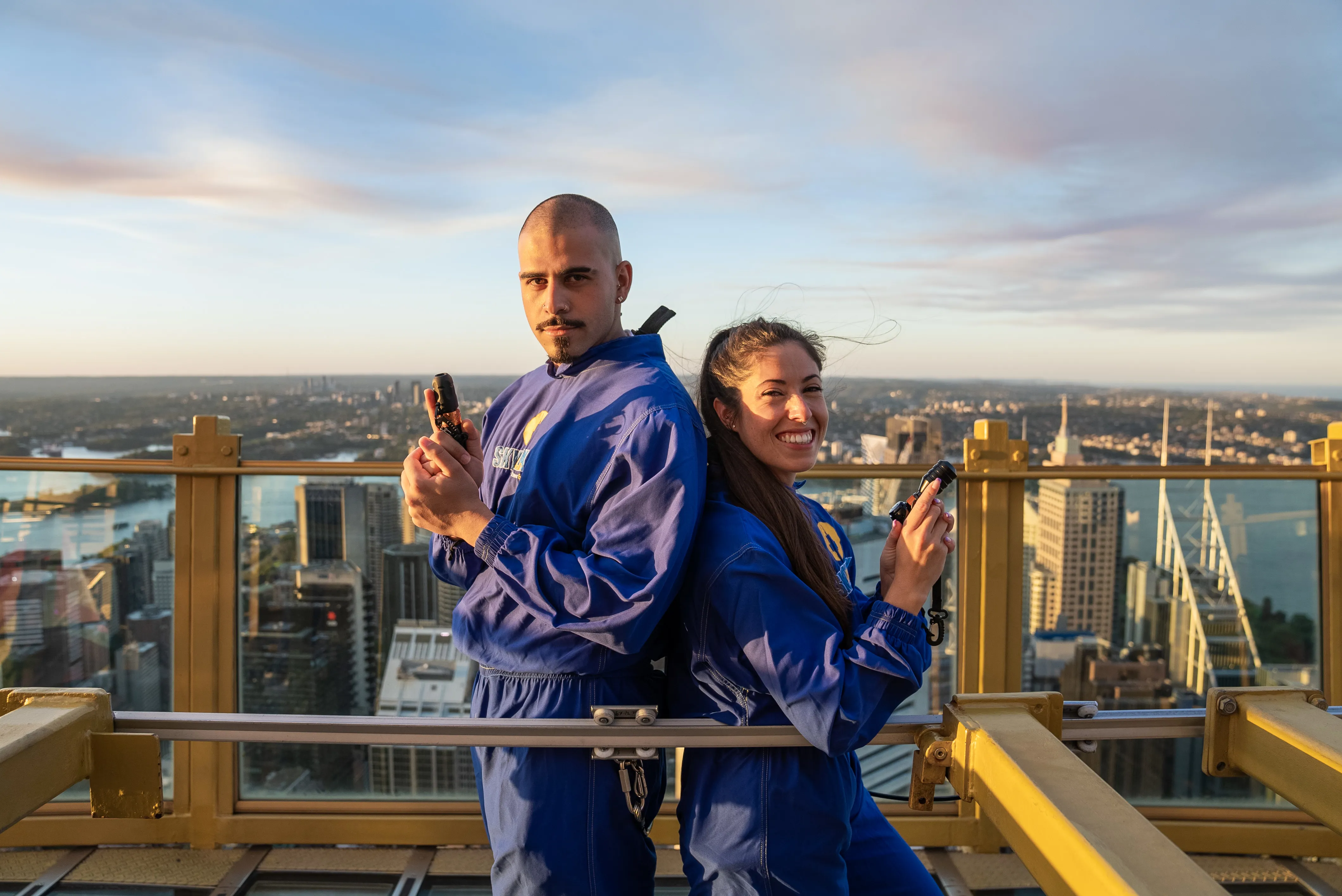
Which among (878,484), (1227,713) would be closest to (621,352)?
(1227,713)

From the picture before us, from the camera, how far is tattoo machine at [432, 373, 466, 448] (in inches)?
74.3

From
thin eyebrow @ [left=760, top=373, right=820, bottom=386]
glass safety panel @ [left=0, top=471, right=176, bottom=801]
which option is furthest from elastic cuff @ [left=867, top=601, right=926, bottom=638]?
glass safety panel @ [left=0, top=471, right=176, bottom=801]

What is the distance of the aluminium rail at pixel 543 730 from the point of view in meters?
1.64

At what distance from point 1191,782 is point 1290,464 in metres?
1.41

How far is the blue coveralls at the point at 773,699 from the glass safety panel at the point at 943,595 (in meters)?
1.64

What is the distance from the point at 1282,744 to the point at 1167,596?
7.35 feet

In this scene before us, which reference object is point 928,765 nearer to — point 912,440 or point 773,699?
point 773,699

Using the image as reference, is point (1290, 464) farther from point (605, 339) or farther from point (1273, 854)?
point (605, 339)

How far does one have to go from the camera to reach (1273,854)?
345cm

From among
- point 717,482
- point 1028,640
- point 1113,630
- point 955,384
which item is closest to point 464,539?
point 717,482

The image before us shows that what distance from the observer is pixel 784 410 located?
183 centimetres

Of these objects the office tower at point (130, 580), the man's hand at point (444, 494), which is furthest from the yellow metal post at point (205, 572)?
the man's hand at point (444, 494)

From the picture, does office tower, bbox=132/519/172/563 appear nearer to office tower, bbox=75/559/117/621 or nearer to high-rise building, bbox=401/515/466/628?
office tower, bbox=75/559/117/621

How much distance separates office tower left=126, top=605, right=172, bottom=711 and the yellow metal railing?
2.2 inches
